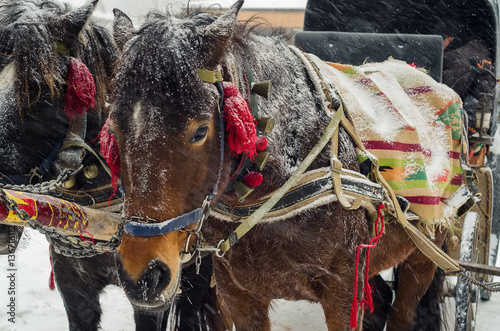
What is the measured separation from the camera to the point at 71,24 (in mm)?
2170

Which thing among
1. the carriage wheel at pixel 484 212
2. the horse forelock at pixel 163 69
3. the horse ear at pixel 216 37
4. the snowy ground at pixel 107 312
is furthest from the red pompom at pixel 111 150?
the carriage wheel at pixel 484 212

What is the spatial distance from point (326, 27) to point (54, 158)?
3017 millimetres

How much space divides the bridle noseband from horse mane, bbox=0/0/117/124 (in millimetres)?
836

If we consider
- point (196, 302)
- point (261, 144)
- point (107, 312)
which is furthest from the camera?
point (107, 312)

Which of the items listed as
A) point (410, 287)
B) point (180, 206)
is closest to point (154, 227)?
point (180, 206)

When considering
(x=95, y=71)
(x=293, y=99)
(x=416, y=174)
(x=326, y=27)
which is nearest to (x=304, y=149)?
(x=293, y=99)

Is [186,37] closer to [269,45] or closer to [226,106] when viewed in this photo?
[226,106]

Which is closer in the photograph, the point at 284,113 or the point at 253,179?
the point at 253,179

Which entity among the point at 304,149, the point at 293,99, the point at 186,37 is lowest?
the point at 304,149

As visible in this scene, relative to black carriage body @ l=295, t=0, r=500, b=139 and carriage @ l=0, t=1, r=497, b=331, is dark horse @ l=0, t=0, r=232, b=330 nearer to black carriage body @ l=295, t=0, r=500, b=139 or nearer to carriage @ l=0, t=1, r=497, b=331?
carriage @ l=0, t=1, r=497, b=331

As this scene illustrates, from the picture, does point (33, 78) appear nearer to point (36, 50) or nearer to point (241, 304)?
point (36, 50)

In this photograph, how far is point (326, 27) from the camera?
452 cm

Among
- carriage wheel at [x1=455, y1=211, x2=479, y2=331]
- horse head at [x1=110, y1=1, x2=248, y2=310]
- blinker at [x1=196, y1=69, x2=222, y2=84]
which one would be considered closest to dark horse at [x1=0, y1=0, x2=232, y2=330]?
horse head at [x1=110, y1=1, x2=248, y2=310]

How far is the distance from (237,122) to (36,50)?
39.0 inches
